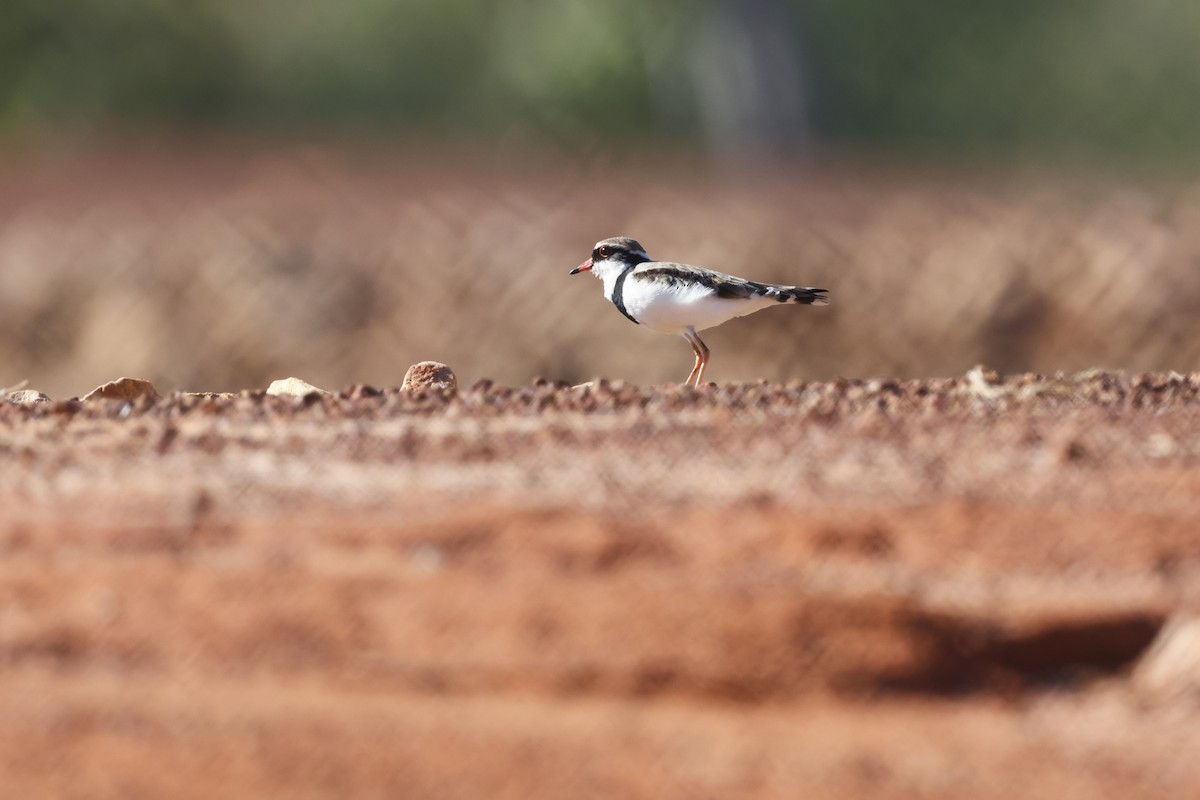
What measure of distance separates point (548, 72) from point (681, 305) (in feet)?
82.3

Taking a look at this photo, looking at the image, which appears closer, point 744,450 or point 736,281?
point 744,450

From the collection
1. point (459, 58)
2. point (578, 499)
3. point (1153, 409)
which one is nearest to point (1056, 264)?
point (1153, 409)

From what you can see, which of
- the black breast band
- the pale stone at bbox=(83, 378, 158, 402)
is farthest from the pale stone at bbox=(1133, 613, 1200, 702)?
the black breast band

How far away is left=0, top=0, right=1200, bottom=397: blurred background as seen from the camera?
1711cm

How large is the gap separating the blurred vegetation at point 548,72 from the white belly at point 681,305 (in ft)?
80.7

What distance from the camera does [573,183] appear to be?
2747cm

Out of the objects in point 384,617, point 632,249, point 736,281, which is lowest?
point 384,617

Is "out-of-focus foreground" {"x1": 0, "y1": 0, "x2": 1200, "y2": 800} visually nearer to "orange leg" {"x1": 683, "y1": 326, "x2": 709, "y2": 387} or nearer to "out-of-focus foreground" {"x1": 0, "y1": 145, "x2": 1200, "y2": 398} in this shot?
"orange leg" {"x1": 683, "y1": 326, "x2": 709, "y2": 387}

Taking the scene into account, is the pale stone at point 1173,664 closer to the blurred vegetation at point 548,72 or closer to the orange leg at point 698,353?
the orange leg at point 698,353

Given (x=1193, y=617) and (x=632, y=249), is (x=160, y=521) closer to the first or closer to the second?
(x=1193, y=617)

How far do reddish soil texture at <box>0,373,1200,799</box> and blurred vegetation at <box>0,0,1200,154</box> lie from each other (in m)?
27.7

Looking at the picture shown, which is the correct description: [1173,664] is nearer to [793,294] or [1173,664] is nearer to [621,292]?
[793,294]

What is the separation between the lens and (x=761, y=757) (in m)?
3.23

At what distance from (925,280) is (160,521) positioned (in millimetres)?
14332
